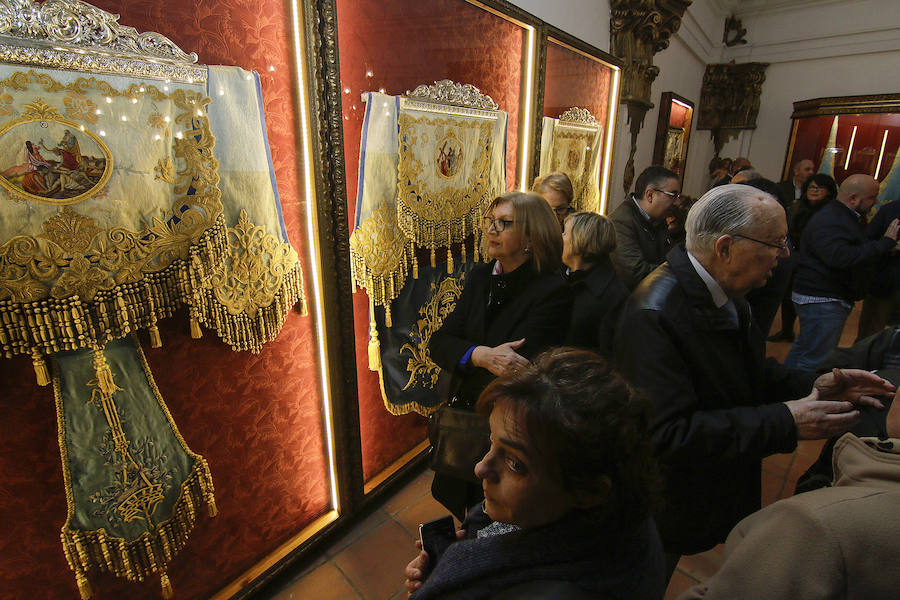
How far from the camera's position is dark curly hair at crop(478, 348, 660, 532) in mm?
735

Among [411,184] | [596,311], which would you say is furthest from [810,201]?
[411,184]

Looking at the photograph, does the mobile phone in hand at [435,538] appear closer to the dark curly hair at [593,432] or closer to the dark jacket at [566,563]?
the dark jacket at [566,563]

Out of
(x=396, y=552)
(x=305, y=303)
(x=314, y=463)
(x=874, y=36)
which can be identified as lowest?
(x=396, y=552)

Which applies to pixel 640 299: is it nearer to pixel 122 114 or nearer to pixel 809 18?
pixel 122 114

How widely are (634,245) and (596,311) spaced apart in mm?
1289

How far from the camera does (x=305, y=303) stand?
187cm

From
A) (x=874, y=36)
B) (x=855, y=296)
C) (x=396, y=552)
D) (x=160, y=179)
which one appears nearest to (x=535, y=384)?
(x=160, y=179)

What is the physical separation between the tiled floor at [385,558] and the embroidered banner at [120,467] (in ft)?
2.42

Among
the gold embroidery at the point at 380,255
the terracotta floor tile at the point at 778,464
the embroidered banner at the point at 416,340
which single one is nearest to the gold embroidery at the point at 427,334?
the embroidered banner at the point at 416,340

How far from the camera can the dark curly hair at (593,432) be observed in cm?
74

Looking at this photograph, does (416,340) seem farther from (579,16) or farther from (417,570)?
(579,16)

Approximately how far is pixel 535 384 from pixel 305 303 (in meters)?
1.34

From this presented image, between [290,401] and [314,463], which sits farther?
[314,463]

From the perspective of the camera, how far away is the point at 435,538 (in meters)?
1.07
